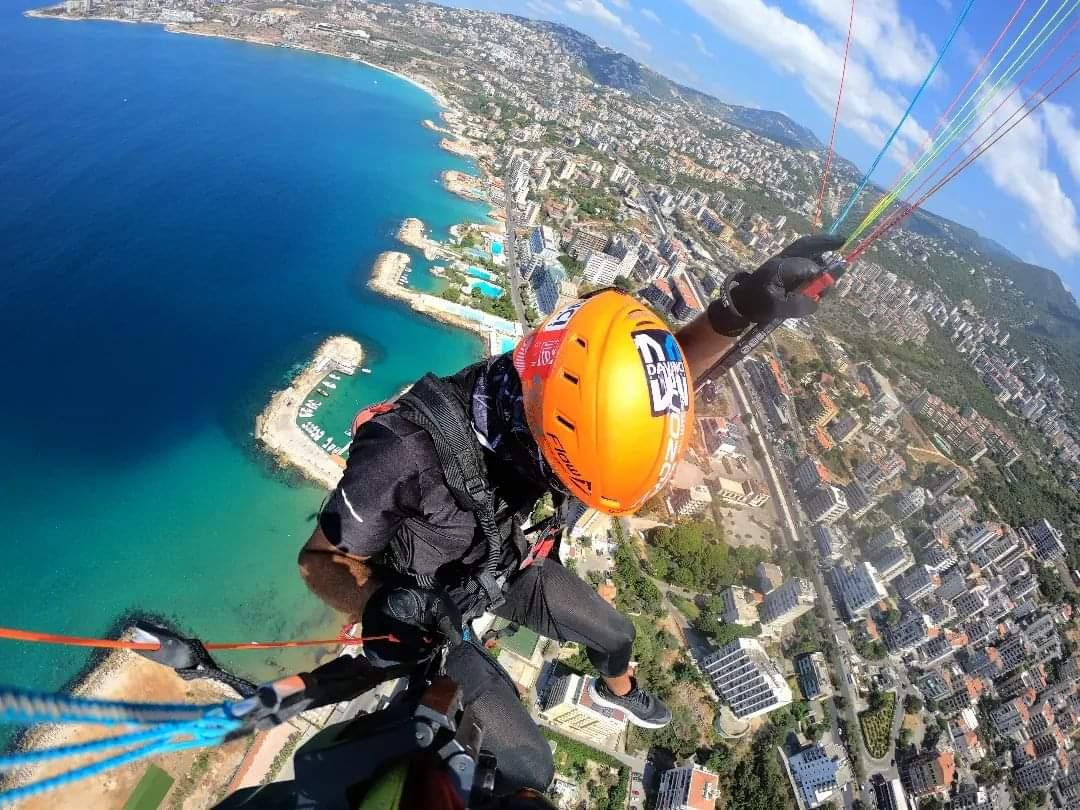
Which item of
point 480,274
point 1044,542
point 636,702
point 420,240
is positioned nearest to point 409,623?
point 636,702

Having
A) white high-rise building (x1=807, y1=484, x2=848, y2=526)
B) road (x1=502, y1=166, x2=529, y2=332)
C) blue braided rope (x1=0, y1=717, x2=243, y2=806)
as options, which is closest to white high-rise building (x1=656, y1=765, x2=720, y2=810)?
white high-rise building (x1=807, y1=484, x2=848, y2=526)

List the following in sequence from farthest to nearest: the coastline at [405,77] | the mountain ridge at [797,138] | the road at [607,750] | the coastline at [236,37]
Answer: the mountain ridge at [797,138] → the coastline at [236,37] → the coastline at [405,77] → the road at [607,750]

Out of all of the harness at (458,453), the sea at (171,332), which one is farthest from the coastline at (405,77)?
the harness at (458,453)

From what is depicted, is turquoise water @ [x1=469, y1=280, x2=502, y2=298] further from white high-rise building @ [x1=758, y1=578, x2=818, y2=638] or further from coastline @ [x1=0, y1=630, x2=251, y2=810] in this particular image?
coastline @ [x1=0, y1=630, x2=251, y2=810]

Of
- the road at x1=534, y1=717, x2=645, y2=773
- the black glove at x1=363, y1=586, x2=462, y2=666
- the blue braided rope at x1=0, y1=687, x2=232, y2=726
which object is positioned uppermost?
the blue braided rope at x1=0, y1=687, x2=232, y2=726

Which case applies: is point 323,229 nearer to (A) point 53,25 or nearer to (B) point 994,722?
(B) point 994,722

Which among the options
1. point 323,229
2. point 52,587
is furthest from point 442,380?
point 323,229

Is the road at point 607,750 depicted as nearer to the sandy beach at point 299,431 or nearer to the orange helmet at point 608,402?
the sandy beach at point 299,431
